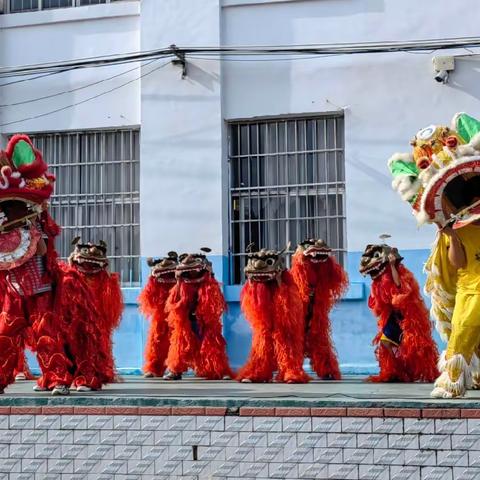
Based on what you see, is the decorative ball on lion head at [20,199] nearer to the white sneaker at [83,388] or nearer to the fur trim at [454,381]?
the white sneaker at [83,388]

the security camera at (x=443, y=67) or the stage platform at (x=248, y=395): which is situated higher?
the security camera at (x=443, y=67)

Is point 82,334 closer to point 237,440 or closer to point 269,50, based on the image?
point 237,440

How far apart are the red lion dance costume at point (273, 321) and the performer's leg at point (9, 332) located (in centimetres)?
241

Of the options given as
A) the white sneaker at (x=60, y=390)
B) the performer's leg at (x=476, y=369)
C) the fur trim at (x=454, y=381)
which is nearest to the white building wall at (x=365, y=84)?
the performer's leg at (x=476, y=369)

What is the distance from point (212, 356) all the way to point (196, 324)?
1.20 ft

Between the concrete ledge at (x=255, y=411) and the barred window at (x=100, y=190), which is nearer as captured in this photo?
the concrete ledge at (x=255, y=411)

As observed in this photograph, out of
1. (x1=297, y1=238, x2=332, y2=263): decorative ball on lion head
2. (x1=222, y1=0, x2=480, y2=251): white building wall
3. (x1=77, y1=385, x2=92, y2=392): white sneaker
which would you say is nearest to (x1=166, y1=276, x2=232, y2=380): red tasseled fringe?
(x1=297, y1=238, x2=332, y2=263): decorative ball on lion head

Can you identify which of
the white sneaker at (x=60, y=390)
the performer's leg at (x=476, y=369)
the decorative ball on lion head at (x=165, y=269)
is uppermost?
the decorative ball on lion head at (x=165, y=269)

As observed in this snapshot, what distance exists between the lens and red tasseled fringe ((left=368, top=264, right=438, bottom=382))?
9047 mm

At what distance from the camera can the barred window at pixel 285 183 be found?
37.2 ft

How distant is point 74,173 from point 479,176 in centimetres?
667

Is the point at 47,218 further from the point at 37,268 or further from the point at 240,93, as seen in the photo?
the point at 240,93

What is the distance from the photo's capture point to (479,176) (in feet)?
22.6

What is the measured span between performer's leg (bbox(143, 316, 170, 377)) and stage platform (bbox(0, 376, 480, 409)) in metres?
0.52
